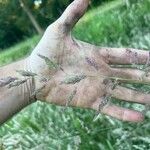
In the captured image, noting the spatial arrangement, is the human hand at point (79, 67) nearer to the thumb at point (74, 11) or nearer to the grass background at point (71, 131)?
the thumb at point (74, 11)

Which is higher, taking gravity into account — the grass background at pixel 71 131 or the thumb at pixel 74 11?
the thumb at pixel 74 11

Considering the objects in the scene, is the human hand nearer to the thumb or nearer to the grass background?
the thumb

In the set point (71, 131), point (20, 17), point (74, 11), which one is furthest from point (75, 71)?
point (20, 17)

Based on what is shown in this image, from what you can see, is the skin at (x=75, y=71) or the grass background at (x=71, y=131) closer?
the skin at (x=75, y=71)

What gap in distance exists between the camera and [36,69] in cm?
366

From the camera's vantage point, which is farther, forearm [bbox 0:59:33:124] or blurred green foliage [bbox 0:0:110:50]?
blurred green foliage [bbox 0:0:110:50]

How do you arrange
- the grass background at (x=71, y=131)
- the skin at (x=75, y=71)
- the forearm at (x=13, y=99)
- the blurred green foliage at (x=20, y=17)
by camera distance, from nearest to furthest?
1. the skin at (x=75, y=71)
2. the forearm at (x=13, y=99)
3. the grass background at (x=71, y=131)
4. the blurred green foliage at (x=20, y=17)

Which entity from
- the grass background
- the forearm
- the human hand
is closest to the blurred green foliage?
the grass background

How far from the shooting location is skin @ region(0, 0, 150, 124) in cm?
342

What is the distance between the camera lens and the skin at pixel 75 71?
11.2ft

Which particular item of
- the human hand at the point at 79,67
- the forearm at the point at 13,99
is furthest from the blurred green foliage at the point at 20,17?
the human hand at the point at 79,67

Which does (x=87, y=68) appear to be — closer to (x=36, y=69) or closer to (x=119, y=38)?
(x=36, y=69)

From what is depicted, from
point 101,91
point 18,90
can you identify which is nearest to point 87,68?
point 101,91

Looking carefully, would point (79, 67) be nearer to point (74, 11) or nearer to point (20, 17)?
point (74, 11)
